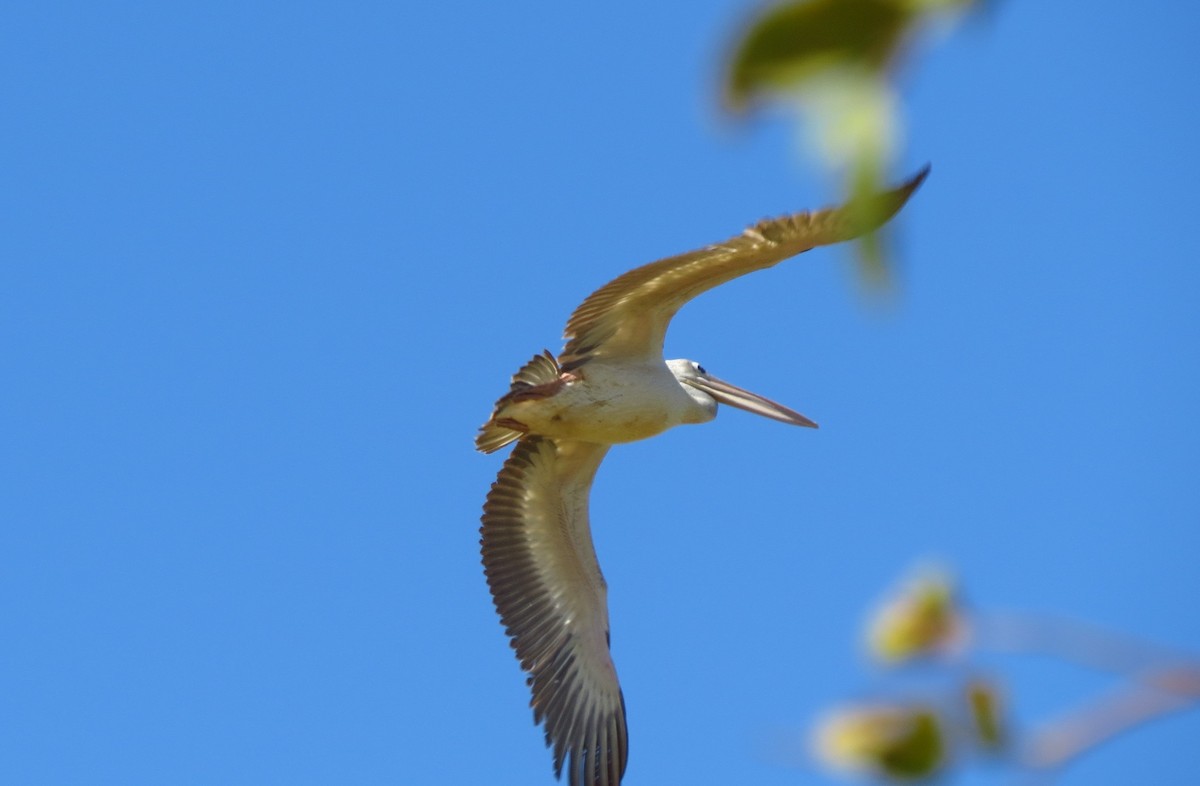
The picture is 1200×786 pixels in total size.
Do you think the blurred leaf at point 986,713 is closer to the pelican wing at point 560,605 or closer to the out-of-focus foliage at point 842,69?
the out-of-focus foliage at point 842,69

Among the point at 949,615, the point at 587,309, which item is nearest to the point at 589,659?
the point at 587,309

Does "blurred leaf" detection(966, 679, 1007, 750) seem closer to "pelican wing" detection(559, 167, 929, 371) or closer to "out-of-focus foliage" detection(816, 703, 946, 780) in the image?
"out-of-focus foliage" detection(816, 703, 946, 780)

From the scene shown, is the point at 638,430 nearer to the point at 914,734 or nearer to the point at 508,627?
the point at 508,627

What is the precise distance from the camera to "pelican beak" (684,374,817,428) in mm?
10953

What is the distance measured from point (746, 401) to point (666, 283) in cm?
185

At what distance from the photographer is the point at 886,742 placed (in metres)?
1.37

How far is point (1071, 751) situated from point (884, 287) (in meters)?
0.53

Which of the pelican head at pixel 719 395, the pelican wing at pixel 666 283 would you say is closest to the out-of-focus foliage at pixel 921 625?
the pelican wing at pixel 666 283

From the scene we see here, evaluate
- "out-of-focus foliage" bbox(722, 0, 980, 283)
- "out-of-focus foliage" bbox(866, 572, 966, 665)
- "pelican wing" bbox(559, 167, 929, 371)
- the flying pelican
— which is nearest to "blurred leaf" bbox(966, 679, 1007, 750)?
"out-of-focus foliage" bbox(866, 572, 966, 665)

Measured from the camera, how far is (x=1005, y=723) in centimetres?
144

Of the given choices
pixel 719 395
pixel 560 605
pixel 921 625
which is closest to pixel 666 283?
pixel 719 395

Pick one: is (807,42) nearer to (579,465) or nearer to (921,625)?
(921,625)

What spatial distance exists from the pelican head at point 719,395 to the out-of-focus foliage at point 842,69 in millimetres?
9335

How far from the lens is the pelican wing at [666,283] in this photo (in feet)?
28.0
